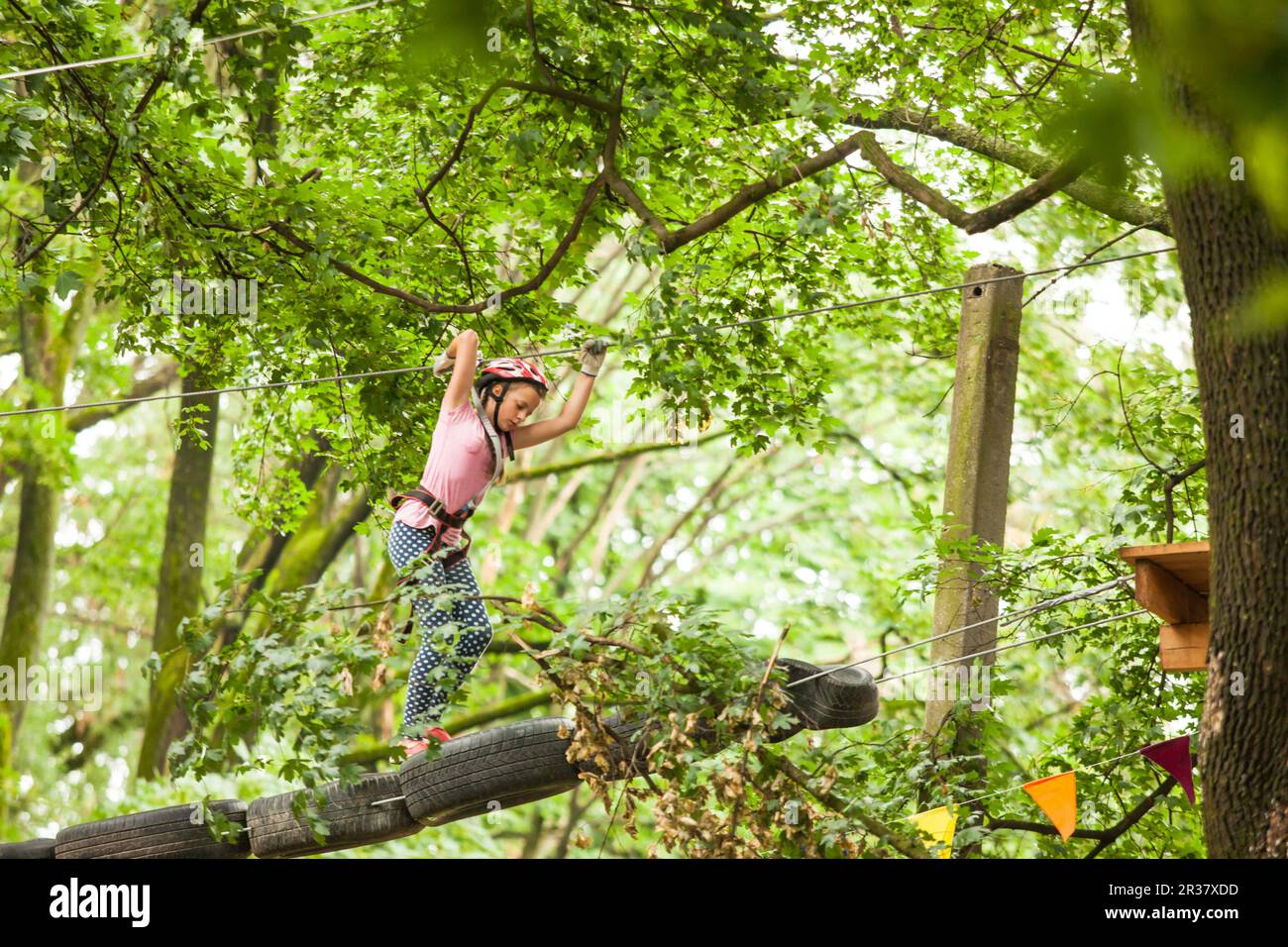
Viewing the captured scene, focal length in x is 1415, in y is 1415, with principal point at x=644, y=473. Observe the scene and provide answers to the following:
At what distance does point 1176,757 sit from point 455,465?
261 centimetres

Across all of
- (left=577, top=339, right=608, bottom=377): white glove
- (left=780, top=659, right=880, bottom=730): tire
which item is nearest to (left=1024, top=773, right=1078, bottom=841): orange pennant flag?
(left=780, top=659, right=880, bottom=730): tire

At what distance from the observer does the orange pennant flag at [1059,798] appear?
4609 millimetres

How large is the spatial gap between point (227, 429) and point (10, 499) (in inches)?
106

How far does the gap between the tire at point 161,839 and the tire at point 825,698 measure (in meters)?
2.12

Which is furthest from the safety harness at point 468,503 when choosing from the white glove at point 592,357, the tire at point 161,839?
the tire at point 161,839

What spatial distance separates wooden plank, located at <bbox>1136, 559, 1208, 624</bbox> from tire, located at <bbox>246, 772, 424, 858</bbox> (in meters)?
2.63

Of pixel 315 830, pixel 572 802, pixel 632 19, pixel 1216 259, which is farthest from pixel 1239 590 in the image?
pixel 572 802

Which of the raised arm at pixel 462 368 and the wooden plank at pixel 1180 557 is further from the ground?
the raised arm at pixel 462 368

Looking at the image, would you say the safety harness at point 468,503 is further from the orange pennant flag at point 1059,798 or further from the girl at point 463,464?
the orange pennant flag at point 1059,798

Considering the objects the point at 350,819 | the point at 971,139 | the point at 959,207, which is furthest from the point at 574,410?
the point at 971,139

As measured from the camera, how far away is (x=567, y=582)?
57.2ft

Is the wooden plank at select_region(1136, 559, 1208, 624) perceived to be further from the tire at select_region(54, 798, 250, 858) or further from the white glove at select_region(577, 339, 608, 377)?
the tire at select_region(54, 798, 250, 858)

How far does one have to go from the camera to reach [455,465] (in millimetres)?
4691

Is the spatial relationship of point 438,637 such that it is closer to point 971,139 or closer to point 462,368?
point 462,368
